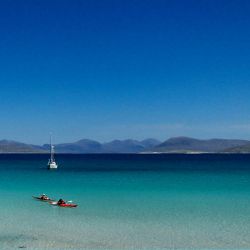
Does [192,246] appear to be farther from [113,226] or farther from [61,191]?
[61,191]

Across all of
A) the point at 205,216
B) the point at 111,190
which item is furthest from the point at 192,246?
the point at 111,190

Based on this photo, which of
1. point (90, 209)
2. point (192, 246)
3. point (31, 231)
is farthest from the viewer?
point (90, 209)

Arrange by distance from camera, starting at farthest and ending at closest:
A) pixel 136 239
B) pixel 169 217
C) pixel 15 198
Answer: pixel 15 198 < pixel 169 217 < pixel 136 239

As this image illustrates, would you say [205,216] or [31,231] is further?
[205,216]

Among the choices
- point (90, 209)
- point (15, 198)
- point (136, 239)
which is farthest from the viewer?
point (15, 198)

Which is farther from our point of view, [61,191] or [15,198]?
[61,191]

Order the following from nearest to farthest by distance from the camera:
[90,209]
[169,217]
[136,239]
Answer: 1. [136,239]
2. [169,217]
3. [90,209]

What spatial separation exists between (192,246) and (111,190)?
29962 mm

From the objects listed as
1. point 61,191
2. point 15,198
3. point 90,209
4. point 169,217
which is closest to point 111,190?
point 61,191

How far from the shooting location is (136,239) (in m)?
27.2

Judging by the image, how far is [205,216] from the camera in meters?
34.8

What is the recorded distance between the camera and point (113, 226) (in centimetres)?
3089

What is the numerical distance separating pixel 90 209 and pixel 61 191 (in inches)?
695

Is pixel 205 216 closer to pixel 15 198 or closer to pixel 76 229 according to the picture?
pixel 76 229
